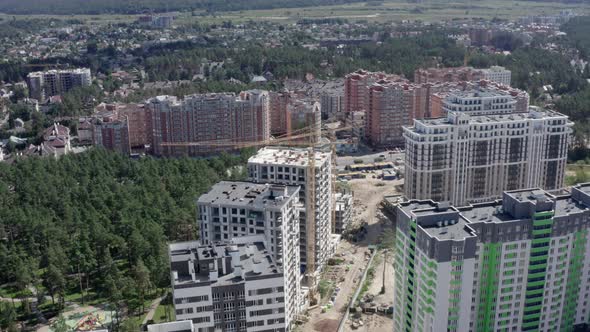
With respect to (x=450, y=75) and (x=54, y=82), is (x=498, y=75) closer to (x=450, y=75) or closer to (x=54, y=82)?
(x=450, y=75)

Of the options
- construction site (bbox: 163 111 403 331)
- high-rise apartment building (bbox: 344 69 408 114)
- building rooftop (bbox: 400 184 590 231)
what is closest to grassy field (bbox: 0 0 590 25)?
high-rise apartment building (bbox: 344 69 408 114)

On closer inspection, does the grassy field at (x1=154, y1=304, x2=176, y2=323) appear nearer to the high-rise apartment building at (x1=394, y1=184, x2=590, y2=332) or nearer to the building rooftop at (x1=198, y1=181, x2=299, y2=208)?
the building rooftop at (x1=198, y1=181, x2=299, y2=208)

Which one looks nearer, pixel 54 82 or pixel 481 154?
pixel 481 154

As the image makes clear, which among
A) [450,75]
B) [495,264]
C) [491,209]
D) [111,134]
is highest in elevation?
[450,75]

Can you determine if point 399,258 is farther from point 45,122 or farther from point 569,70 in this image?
point 569,70

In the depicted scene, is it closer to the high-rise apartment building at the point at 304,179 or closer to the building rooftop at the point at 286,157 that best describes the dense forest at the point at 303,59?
the building rooftop at the point at 286,157

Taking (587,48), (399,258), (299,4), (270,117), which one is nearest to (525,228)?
(399,258)

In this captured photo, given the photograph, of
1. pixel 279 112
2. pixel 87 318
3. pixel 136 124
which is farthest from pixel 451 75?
pixel 87 318
